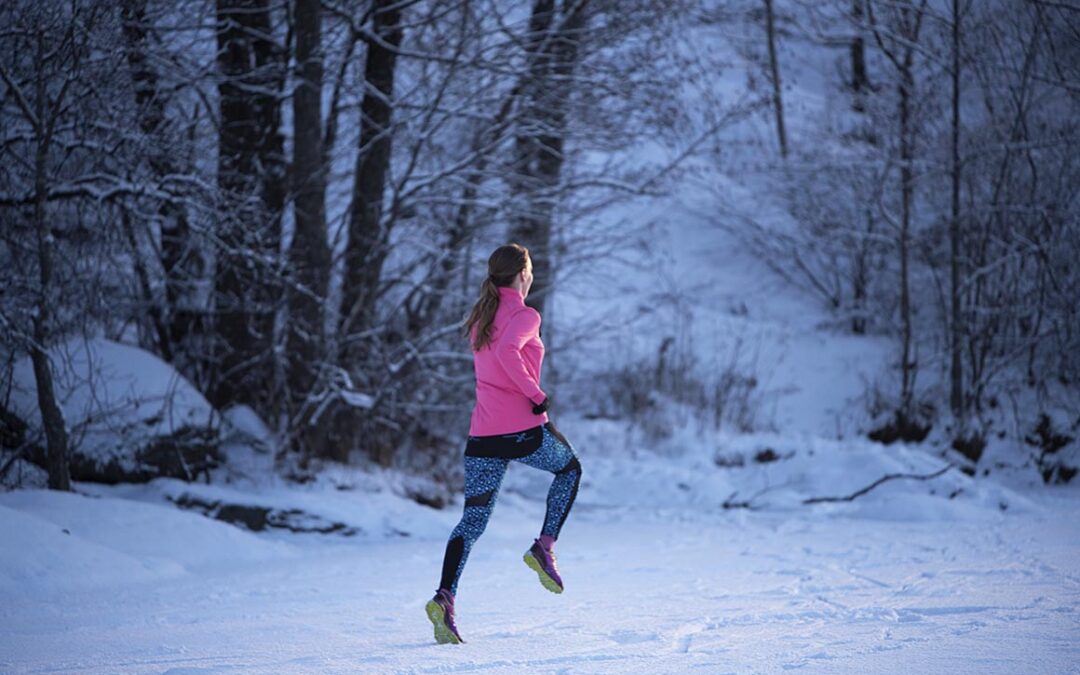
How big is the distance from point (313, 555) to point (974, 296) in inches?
359

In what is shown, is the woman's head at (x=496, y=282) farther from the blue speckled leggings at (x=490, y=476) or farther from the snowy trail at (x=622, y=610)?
the snowy trail at (x=622, y=610)

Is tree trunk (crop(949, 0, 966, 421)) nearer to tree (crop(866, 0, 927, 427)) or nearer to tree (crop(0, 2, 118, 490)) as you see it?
tree (crop(866, 0, 927, 427))

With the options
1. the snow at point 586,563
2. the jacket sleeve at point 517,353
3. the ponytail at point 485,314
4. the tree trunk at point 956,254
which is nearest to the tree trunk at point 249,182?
the snow at point 586,563

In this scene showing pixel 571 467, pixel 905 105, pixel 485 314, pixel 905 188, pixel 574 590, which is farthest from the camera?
pixel 905 105


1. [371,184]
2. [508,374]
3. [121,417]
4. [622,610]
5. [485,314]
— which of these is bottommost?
[622,610]

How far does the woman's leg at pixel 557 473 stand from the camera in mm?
4898

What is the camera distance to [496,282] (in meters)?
4.96

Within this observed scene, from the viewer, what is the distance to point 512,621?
5414 mm

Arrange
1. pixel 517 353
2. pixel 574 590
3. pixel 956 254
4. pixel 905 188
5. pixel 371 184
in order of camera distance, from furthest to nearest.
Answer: pixel 905 188 < pixel 956 254 < pixel 371 184 < pixel 574 590 < pixel 517 353

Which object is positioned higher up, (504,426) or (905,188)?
(905,188)

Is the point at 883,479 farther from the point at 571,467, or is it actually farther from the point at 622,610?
the point at 571,467

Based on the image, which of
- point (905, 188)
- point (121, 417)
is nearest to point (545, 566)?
point (121, 417)

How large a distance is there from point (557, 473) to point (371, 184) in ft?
21.4

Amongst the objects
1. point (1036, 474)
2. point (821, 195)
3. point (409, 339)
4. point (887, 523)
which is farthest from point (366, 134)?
point (821, 195)
